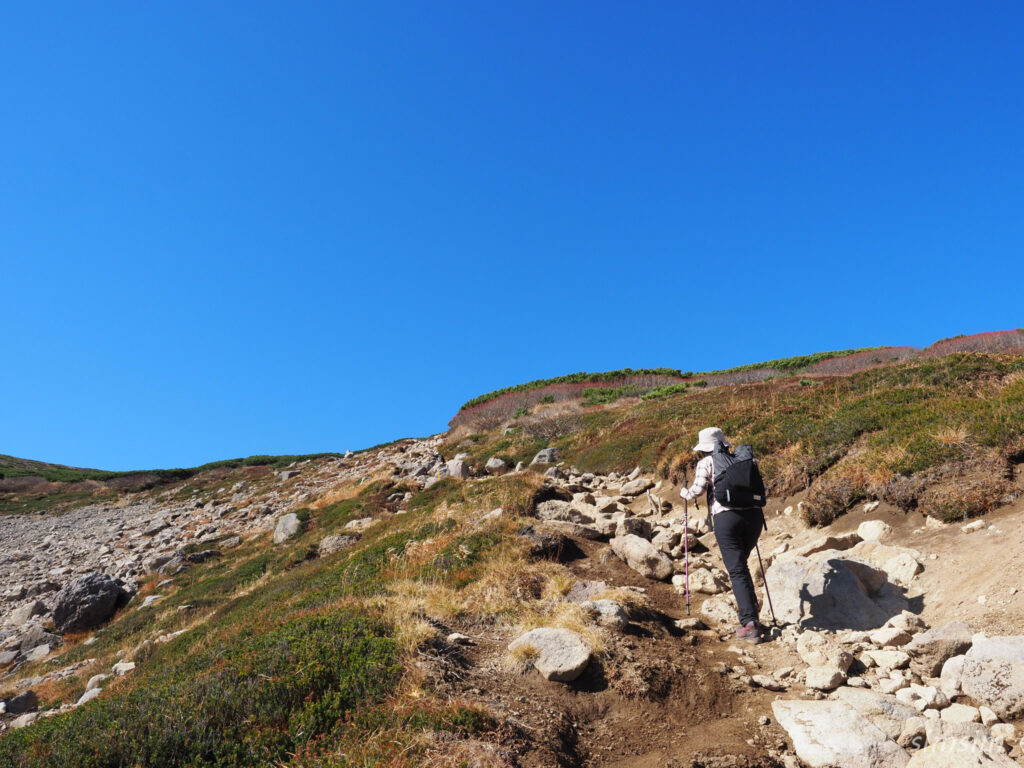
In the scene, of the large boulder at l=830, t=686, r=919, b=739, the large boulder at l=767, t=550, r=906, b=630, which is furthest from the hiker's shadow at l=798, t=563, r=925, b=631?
the large boulder at l=830, t=686, r=919, b=739

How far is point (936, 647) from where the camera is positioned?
569cm

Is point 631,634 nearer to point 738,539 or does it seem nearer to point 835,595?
point 738,539

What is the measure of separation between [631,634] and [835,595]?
8.74 feet

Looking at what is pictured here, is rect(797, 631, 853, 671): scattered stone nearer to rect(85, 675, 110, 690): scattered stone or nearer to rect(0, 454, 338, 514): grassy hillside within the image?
rect(85, 675, 110, 690): scattered stone

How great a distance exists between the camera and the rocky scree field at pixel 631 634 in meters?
4.91

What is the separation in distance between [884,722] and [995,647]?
1.20m

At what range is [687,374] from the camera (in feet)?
151

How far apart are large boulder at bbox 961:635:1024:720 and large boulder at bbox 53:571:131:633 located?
2483 cm

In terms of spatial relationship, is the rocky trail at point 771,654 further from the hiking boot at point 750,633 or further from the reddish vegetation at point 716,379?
the reddish vegetation at point 716,379

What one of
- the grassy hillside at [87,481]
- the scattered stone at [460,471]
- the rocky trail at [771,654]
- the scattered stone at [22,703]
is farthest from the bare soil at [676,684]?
the grassy hillside at [87,481]

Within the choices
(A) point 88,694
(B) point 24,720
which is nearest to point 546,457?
(A) point 88,694

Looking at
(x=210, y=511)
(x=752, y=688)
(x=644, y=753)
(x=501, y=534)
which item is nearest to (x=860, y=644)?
(x=752, y=688)

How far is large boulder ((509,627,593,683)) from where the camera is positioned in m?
6.01

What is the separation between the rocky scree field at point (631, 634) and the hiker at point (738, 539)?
1.20ft
